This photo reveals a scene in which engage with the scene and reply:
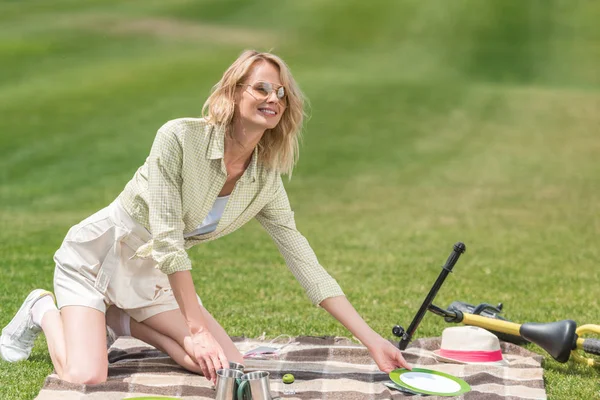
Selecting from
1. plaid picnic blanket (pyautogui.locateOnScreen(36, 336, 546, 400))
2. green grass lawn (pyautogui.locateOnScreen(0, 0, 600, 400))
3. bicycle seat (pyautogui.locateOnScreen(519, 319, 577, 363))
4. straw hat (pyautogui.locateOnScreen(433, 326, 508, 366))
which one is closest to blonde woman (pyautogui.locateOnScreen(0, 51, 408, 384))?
plaid picnic blanket (pyautogui.locateOnScreen(36, 336, 546, 400))

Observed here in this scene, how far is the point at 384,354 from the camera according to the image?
4.32 metres

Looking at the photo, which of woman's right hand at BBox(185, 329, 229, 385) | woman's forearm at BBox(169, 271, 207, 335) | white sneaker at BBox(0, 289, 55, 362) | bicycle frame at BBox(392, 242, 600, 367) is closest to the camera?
woman's right hand at BBox(185, 329, 229, 385)

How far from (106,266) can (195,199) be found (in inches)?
23.6

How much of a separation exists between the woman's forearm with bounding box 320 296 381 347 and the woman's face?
2.93 feet

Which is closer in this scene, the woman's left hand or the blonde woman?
the blonde woman

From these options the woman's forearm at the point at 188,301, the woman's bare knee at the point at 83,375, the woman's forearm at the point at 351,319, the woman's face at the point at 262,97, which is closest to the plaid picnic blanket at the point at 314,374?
the woman's bare knee at the point at 83,375

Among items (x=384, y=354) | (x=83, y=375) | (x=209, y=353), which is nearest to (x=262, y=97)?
(x=209, y=353)

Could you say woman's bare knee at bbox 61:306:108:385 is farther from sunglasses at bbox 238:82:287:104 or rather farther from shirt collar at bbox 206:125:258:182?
sunglasses at bbox 238:82:287:104

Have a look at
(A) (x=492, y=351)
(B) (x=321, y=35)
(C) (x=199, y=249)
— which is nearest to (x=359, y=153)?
(C) (x=199, y=249)

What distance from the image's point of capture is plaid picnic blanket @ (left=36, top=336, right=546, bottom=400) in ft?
13.4

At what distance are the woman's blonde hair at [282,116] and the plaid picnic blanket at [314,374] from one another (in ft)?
3.15

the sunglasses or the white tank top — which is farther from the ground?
the sunglasses

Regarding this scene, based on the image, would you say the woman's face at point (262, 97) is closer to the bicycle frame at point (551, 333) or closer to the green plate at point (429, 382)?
the bicycle frame at point (551, 333)

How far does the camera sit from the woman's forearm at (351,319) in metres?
4.28
